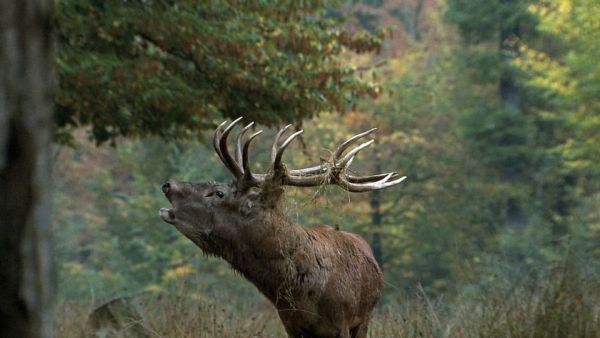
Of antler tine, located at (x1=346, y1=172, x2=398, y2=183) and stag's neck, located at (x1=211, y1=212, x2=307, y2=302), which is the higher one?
antler tine, located at (x1=346, y1=172, x2=398, y2=183)

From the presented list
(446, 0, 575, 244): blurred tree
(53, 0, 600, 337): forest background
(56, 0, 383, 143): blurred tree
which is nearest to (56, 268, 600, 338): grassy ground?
(53, 0, 600, 337): forest background

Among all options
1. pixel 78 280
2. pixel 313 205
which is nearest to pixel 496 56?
pixel 78 280

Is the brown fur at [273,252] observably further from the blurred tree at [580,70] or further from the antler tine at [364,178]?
the blurred tree at [580,70]

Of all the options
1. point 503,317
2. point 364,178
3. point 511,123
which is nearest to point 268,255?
point 364,178

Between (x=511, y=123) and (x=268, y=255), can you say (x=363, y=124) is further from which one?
(x=268, y=255)

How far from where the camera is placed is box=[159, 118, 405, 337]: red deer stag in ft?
22.4

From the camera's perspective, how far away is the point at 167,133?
13.8m

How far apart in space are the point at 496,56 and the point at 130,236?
44.6 ft

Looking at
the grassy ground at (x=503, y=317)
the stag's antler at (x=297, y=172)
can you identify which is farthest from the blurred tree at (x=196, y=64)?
the stag's antler at (x=297, y=172)

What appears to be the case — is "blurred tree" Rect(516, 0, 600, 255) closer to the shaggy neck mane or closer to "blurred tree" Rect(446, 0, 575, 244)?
"blurred tree" Rect(446, 0, 575, 244)

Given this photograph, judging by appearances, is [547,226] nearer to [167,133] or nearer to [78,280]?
[167,133]

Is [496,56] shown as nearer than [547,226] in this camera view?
No

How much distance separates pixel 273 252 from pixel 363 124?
22740 mm

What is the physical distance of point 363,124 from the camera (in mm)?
29469
